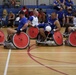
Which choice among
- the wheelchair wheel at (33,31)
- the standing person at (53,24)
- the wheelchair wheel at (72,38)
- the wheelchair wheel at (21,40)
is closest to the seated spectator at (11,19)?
the wheelchair wheel at (33,31)

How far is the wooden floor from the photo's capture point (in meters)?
6.27

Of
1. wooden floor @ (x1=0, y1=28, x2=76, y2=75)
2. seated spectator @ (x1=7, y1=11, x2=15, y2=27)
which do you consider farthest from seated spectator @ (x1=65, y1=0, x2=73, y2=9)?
wooden floor @ (x1=0, y1=28, x2=76, y2=75)

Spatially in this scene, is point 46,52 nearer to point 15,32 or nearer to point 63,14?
point 15,32

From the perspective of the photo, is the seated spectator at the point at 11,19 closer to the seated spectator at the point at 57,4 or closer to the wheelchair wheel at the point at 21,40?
the seated spectator at the point at 57,4

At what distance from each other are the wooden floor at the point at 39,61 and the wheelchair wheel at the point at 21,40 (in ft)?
0.70

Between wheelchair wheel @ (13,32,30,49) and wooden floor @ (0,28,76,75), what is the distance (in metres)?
0.21

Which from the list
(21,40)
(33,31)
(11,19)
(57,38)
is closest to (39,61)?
(21,40)

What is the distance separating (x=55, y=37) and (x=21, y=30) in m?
1.33

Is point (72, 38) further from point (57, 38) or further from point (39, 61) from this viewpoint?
point (39, 61)

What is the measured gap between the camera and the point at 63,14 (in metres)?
17.5

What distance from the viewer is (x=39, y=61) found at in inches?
291

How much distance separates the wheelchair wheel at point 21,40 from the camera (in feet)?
29.9

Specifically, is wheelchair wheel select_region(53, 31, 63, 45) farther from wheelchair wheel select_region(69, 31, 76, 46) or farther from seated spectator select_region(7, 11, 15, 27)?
seated spectator select_region(7, 11, 15, 27)

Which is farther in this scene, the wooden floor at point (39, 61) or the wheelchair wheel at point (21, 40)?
the wheelchair wheel at point (21, 40)
